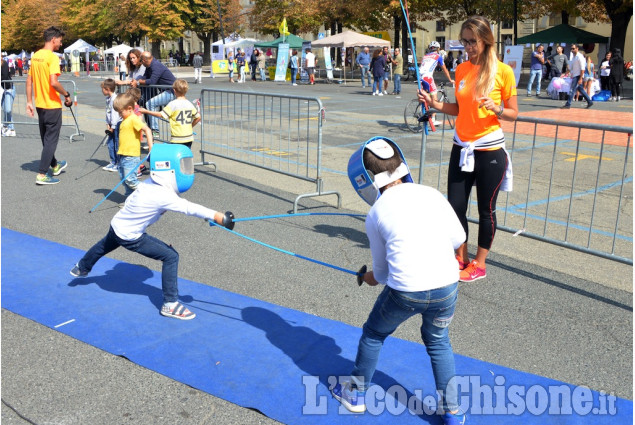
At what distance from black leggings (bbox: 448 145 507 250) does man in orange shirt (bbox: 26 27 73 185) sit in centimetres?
590

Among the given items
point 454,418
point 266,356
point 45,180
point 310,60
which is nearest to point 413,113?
point 45,180

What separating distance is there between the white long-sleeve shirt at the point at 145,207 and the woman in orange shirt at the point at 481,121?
2208 mm

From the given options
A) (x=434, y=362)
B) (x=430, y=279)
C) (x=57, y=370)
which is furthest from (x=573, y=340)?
(x=57, y=370)

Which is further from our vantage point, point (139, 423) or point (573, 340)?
point (573, 340)

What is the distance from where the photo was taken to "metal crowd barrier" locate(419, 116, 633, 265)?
5.70m

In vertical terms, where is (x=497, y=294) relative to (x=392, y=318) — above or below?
below

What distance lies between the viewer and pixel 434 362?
3.08 metres

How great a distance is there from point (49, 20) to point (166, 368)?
263 feet

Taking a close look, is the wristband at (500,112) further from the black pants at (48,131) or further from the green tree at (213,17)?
the green tree at (213,17)

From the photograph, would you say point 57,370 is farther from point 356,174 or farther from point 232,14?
point 232,14

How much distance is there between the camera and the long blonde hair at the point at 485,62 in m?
4.63

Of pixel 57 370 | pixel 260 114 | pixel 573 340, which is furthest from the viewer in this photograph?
pixel 260 114

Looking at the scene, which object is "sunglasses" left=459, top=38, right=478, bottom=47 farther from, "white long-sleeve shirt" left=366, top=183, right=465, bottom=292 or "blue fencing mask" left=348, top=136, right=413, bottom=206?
"white long-sleeve shirt" left=366, top=183, right=465, bottom=292

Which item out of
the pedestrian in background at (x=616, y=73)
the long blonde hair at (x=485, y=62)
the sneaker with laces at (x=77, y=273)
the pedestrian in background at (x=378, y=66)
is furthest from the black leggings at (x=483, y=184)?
the pedestrian in background at (x=616, y=73)
